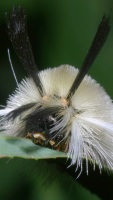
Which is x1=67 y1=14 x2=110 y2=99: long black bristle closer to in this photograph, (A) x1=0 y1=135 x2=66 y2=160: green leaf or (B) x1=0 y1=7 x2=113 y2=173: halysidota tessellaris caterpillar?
(B) x1=0 y1=7 x2=113 y2=173: halysidota tessellaris caterpillar

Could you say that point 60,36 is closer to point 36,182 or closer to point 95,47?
point 95,47

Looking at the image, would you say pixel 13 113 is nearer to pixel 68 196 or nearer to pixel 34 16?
pixel 68 196

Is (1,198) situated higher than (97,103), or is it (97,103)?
(97,103)

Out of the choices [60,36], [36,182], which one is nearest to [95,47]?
[36,182]

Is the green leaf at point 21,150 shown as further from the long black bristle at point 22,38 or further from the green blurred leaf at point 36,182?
the long black bristle at point 22,38

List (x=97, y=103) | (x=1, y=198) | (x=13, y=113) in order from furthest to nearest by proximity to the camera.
→ (x=97, y=103) < (x=13, y=113) < (x=1, y=198)

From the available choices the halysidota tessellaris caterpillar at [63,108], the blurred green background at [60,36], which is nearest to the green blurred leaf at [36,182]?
the halysidota tessellaris caterpillar at [63,108]

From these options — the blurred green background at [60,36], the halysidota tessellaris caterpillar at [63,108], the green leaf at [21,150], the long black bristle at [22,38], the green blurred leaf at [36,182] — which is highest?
the blurred green background at [60,36]

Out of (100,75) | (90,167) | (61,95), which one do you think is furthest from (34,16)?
(90,167)
